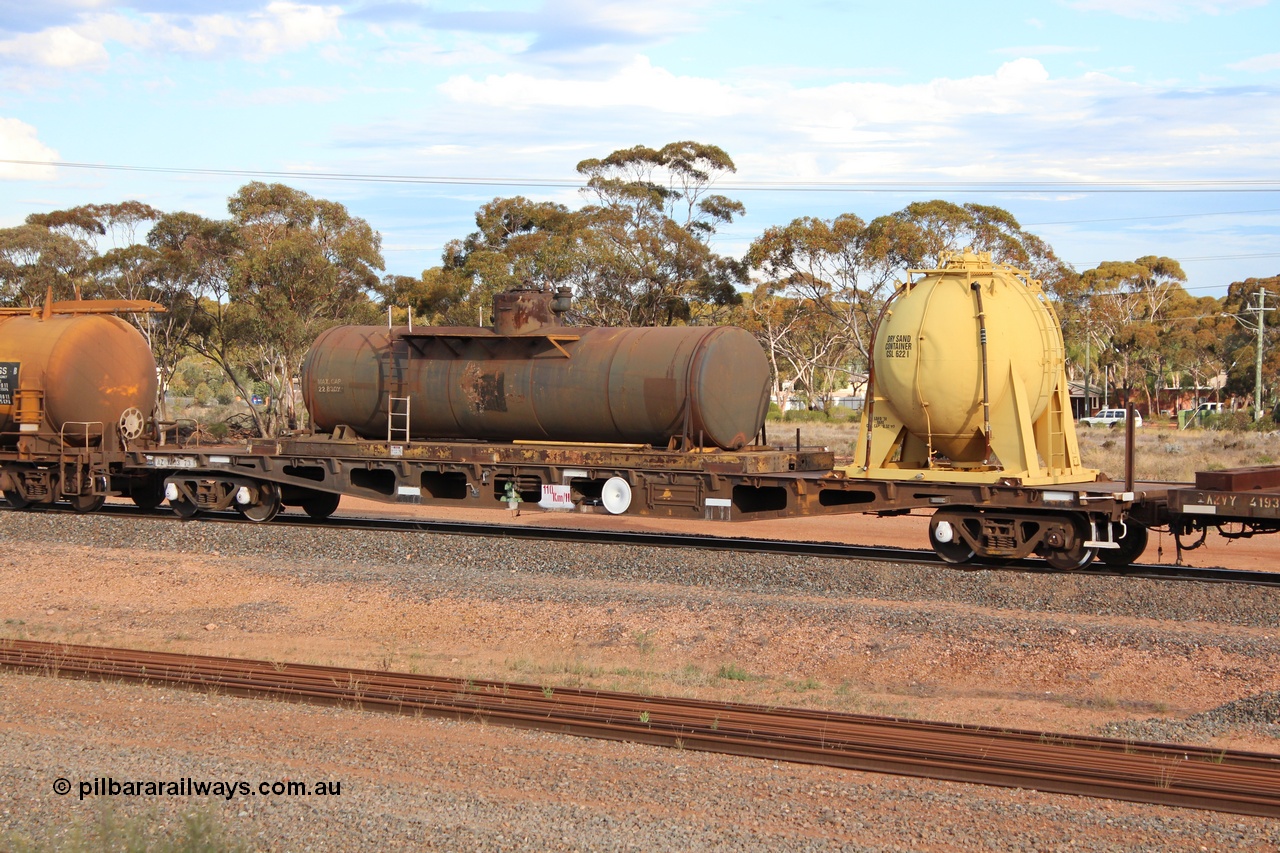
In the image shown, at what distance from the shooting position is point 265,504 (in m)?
20.3

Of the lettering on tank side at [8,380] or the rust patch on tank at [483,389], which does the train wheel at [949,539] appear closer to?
the rust patch on tank at [483,389]

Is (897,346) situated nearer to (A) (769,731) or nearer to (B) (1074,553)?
(B) (1074,553)

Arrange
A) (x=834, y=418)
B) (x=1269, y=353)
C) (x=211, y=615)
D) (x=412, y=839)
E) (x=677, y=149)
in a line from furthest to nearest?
(x=1269, y=353) < (x=834, y=418) < (x=677, y=149) < (x=211, y=615) < (x=412, y=839)

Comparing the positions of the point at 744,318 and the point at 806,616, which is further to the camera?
the point at 744,318

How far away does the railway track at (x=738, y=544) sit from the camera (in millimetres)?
14930

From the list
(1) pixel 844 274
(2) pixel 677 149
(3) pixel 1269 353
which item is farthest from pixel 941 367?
(3) pixel 1269 353

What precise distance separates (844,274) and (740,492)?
34.8 meters

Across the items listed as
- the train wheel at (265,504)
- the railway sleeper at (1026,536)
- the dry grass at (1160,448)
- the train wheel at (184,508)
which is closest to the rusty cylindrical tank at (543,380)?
the train wheel at (265,504)

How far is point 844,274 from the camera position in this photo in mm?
50156

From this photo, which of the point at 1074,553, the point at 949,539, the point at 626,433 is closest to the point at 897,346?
the point at 949,539

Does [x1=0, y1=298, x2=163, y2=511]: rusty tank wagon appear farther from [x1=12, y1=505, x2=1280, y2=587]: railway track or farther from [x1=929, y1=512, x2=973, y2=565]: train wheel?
[x1=929, y1=512, x2=973, y2=565]: train wheel

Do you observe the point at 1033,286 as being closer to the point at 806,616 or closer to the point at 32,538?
the point at 806,616

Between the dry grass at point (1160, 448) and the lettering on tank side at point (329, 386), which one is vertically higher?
the lettering on tank side at point (329, 386)

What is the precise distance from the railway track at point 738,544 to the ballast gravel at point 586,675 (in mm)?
885
